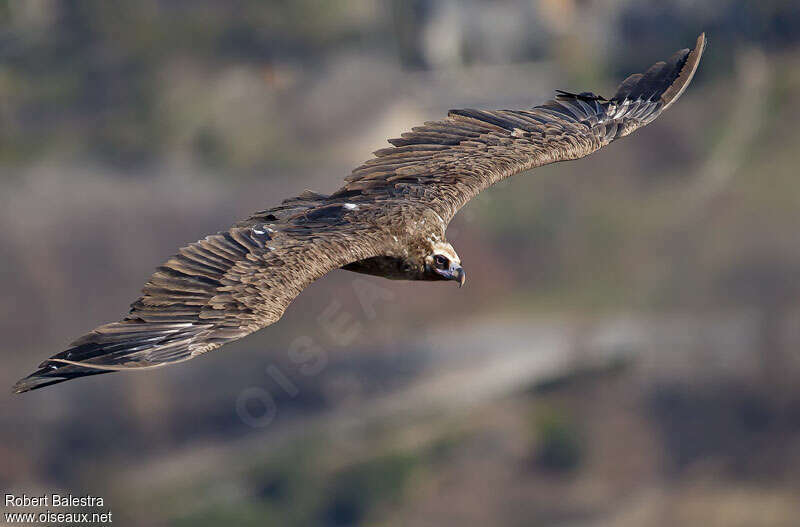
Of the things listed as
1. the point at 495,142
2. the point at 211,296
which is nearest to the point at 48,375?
the point at 211,296

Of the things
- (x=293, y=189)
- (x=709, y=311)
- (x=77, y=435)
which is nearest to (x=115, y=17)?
(x=293, y=189)

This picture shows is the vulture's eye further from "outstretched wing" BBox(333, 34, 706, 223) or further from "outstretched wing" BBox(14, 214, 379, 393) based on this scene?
"outstretched wing" BBox(14, 214, 379, 393)

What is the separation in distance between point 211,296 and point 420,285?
195ft

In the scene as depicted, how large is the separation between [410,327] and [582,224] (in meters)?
12.0

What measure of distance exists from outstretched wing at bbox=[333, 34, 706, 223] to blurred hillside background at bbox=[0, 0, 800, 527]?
34.5 metres

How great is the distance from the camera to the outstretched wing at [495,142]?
15.9 metres

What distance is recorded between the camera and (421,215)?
15.2 m

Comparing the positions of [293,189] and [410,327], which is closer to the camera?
[293,189]

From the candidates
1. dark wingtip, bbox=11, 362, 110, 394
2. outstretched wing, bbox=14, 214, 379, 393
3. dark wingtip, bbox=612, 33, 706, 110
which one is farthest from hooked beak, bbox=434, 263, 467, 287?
dark wingtip, bbox=11, 362, 110, 394

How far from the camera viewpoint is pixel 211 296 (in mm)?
12688

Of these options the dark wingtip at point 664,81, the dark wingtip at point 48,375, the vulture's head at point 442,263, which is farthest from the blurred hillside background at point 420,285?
the dark wingtip at point 48,375

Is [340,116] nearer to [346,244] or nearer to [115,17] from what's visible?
[115,17]

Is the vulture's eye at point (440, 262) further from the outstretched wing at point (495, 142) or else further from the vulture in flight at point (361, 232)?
the outstretched wing at point (495, 142)

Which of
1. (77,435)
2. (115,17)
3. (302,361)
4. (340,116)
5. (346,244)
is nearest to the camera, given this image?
(346,244)
